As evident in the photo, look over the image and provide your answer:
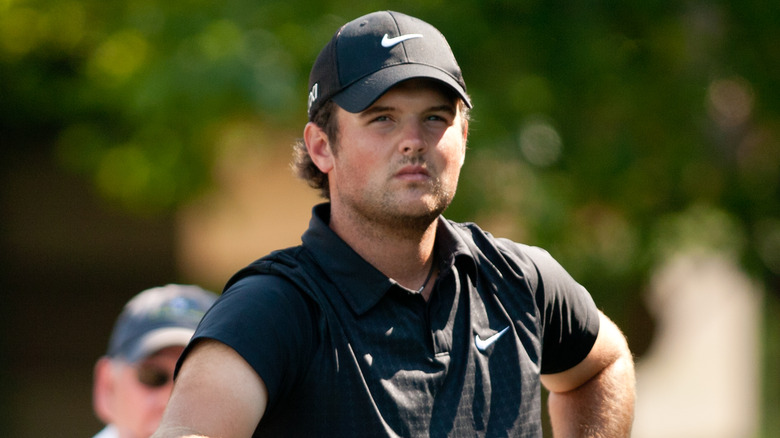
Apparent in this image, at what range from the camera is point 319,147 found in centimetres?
300

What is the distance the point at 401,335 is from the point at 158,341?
163cm

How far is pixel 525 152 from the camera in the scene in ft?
22.5

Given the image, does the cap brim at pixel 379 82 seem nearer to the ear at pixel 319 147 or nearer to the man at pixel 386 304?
the man at pixel 386 304

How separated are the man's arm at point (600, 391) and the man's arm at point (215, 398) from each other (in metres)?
1.28

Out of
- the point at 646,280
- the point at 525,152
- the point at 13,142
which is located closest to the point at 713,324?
the point at 646,280

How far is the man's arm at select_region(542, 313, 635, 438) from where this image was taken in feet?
10.6

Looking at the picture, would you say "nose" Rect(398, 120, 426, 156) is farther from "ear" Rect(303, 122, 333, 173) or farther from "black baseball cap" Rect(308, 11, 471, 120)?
"ear" Rect(303, 122, 333, 173)

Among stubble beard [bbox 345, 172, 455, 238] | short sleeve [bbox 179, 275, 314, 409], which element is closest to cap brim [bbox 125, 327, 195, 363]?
stubble beard [bbox 345, 172, 455, 238]

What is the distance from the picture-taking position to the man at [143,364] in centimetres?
390

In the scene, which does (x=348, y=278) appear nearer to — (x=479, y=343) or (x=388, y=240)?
(x=388, y=240)

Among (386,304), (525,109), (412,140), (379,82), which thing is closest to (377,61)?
(379,82)

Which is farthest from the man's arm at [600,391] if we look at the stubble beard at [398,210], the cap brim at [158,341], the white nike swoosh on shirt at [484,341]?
the cap brim at [158,341]

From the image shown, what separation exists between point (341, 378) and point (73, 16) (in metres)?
5.68

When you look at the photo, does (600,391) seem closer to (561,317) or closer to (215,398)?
(561,317)
